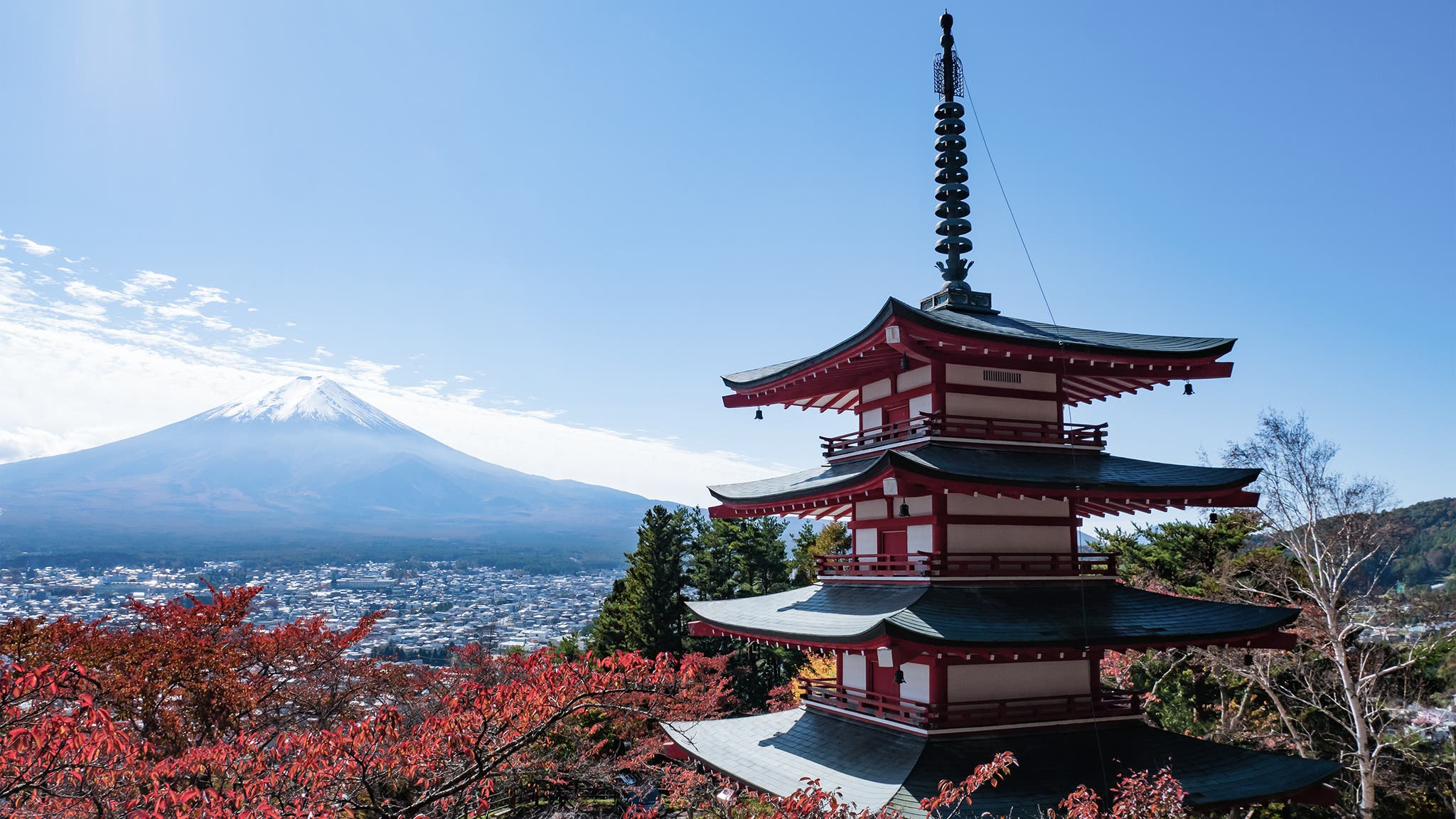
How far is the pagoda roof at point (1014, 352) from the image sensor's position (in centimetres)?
1167

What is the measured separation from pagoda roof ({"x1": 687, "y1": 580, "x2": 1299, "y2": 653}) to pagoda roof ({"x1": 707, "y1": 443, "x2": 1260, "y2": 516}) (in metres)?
1.56

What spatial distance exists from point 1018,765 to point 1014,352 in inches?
226

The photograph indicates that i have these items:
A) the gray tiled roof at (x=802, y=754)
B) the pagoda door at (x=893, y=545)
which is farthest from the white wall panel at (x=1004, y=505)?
the gray tiled roof at (x=802, y=754)

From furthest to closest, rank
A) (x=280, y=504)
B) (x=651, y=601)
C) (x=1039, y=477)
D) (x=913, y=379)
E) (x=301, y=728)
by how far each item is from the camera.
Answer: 1. (x=280, y=504)
2. (x=651, y=601)
3. (x=301, y=728)
4. (x=913, y=379)
5. (x=1039, y=477)

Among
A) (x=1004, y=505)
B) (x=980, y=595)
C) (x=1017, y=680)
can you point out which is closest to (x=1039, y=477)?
(x=1004, y=505)

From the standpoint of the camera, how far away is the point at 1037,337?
40.1 feet

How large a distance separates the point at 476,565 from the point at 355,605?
3679 cm

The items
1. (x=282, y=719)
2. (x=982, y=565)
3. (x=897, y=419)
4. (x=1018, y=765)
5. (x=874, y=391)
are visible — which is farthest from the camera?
(x=282, y=719)

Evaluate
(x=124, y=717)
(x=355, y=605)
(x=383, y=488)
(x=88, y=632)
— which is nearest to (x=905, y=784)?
(x=124, y=717)

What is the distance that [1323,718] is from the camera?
20.4 m

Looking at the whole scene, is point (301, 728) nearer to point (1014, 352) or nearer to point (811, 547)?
point (1014, 352)

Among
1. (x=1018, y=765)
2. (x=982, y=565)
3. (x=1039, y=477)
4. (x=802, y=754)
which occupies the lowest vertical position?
(x=802, y=754)

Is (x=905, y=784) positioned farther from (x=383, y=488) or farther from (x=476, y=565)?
(x=383, y=488)

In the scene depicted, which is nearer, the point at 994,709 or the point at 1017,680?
the point at 994,709
